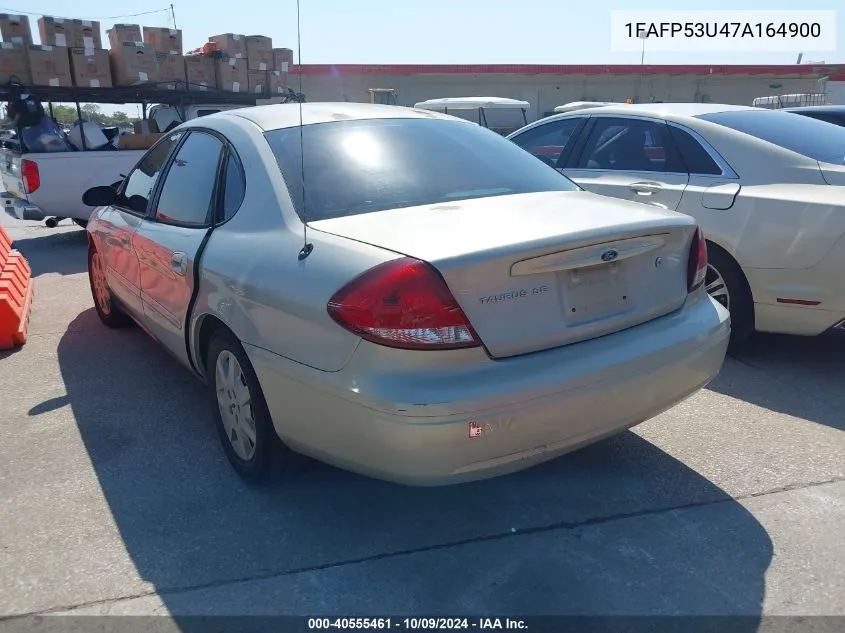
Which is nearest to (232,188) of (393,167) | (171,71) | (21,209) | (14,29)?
(393,167)

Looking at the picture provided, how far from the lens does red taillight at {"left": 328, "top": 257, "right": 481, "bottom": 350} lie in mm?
2316

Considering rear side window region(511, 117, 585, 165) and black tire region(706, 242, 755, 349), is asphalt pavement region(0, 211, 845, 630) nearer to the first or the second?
black tire region(706, 242, 755, 349)

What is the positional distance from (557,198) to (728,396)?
1799mm

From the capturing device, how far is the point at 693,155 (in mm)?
4793

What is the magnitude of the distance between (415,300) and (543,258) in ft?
1.56

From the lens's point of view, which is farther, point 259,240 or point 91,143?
point 91,143

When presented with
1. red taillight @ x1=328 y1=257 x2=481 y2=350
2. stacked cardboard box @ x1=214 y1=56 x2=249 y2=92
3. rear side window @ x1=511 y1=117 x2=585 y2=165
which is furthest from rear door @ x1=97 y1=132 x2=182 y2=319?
stacked cardboard box @ x1=214 y1=56 x2=249 y2=92

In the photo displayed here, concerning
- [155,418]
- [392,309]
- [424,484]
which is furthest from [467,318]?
[155,418]

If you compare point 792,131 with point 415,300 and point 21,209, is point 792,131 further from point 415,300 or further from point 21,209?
point 21,209

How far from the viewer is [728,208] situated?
4.43 meters

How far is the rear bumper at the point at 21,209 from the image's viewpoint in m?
8.75

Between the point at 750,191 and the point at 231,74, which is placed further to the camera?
the point at 231,74

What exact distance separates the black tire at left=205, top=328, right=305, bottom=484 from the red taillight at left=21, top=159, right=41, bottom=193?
6.65 meters

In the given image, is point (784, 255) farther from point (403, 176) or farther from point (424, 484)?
point (424, 484)
